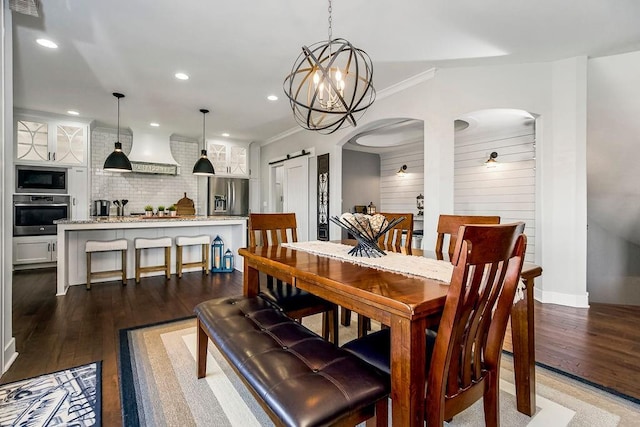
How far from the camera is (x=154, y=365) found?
6.71ft

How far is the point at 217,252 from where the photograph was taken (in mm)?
4938

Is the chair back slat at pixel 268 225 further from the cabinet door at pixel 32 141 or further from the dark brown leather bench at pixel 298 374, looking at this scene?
the cabinet door at pixel 32 141

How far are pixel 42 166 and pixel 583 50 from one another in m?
7.75

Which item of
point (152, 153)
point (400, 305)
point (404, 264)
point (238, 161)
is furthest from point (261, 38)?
point (238, 161)

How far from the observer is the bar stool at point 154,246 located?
4.27 meters

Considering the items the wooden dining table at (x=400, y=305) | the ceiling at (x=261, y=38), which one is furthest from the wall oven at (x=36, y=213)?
the wooden dining table at (x=400, y=305)

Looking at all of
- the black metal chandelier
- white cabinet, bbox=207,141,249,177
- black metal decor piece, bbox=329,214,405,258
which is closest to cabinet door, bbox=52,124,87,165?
white cabinet, bbox=207,141,249,177

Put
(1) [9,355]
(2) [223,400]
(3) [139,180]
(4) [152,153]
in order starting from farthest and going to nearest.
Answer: (3) [139,180] < (4) [152,153] < (1) [9,355] < (2) [223,400]

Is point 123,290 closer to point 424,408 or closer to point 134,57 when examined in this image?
point 134,57

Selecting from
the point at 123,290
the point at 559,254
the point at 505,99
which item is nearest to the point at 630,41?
the point at 505,99

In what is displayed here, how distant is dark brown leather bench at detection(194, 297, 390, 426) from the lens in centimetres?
96

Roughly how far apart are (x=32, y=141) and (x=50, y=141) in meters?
0.23

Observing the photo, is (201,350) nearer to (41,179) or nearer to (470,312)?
(470,312)

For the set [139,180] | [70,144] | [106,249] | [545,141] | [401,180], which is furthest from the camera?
[401,180]
